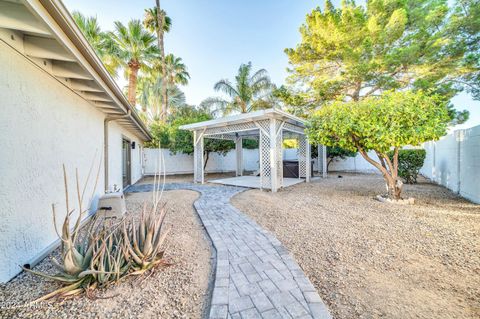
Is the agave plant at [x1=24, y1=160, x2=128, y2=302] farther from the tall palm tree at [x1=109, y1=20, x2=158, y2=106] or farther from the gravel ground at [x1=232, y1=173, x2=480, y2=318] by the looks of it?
the tall palm tree at [x1=109, y1=20, x2=158, y2=106]

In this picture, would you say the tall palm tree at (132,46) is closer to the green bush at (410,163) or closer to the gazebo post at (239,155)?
the gazebo post at (239,155)

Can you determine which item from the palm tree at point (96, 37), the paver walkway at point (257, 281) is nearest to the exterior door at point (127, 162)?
the palm tree at point (96, 37)

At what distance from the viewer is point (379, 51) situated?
10836 millimetres

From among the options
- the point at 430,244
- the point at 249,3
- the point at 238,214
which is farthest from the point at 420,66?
the point at 238,214

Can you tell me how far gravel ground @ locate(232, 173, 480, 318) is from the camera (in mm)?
1905

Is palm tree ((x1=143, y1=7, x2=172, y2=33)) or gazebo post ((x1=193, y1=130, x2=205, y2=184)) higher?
palm tree ((x1=143, y1=7, x2=172, y2=33))

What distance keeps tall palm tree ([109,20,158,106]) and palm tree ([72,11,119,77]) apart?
0.38 m

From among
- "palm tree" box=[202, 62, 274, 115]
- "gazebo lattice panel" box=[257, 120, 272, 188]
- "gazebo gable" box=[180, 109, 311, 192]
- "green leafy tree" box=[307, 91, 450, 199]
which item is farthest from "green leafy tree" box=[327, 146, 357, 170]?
"green leafy tree" box=[307, 91, 450, 199]

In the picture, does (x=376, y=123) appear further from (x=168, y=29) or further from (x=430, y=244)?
(x=168, y=29)

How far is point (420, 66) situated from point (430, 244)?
11.1m

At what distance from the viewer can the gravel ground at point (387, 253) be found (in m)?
1.91

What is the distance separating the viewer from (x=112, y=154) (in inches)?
247

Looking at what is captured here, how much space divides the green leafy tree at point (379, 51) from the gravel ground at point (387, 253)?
7824 mm

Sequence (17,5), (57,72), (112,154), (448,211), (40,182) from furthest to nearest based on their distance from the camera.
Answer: (112,154)
(448,211)
(57,72)
(40,182)
(17,5)
